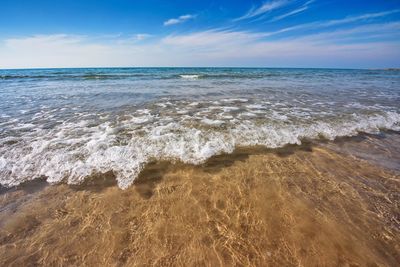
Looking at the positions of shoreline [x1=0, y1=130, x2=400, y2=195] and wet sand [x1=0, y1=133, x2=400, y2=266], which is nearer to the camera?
wet sand [x1=0, y1=133, x2=400, y2=266]

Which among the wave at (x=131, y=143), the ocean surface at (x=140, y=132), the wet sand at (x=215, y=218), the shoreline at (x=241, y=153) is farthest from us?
the ocean surface at (x=140, y=132)

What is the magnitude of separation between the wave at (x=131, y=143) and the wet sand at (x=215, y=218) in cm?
35

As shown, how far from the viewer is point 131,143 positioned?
4.83 meters

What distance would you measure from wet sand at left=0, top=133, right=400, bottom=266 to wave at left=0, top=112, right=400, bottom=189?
1.14ft

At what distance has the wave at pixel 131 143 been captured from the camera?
3.78m

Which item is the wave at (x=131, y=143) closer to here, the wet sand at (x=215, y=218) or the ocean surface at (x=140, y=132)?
the ocean surface at (x=140, y=132)

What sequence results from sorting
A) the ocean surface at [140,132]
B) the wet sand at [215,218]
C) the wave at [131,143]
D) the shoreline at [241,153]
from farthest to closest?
the ocean surface at [140,132] < the wave at [131,143] < the shoreline at [241,153] < the wet sand at [215,218]

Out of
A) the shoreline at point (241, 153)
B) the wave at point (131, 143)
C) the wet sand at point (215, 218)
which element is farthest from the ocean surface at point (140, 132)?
the wet sand at point (215, 218)

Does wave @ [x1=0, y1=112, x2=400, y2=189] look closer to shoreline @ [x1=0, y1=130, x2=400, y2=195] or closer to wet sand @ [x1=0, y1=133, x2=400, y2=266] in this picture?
shoreline @ [x1=0, y1=130, x2=400, y2=195]

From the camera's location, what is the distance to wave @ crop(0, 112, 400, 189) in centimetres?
378

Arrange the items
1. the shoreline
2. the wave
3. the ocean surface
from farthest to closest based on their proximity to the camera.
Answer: the ocean surface → the wave → the shoreline

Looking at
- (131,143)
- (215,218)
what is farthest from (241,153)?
(131,143)

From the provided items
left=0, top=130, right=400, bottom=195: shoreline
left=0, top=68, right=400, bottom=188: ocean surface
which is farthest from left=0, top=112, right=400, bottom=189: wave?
left=0, top=130, right=400, bottom=195: shoreline

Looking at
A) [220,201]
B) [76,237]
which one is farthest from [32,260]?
[220,201]
